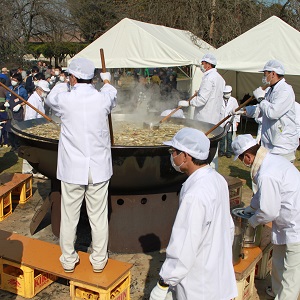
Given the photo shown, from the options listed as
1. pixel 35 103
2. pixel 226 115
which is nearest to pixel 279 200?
pixel 35 103

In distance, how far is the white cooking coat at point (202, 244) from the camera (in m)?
2.29

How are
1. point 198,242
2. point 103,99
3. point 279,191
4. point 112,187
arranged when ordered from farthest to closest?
point 112,187
point 103,99
point 279,191
point 198,242

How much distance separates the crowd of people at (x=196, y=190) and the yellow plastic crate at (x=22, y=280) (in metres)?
0.47

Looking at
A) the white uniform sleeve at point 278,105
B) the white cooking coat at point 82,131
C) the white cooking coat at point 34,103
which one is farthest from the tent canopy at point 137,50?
the white cooking coat at point 82,131

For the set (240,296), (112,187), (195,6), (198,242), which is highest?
(195,6)

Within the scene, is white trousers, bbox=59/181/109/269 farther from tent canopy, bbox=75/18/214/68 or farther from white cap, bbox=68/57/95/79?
tent canopy, bbox=75/18/214/68

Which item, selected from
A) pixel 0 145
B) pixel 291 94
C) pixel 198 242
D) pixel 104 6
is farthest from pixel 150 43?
pixel 104 6

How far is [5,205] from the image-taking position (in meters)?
5.89

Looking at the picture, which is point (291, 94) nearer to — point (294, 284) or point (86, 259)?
point (294, 284)

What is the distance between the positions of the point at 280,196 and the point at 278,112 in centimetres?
203

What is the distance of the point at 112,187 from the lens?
4500 mm

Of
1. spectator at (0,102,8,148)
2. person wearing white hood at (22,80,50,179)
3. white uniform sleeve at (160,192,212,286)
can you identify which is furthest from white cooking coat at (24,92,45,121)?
white uniform sleeve at (160,192,212,286)

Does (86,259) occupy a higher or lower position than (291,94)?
lower

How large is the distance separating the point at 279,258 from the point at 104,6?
26445 millimetres
